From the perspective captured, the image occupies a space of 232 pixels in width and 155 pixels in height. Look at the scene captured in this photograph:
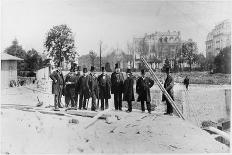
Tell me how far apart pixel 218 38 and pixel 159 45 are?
1.04 m

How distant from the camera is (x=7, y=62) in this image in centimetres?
581

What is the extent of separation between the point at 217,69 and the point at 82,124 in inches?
117

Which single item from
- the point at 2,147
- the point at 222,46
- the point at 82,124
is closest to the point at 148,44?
the point at 222,46

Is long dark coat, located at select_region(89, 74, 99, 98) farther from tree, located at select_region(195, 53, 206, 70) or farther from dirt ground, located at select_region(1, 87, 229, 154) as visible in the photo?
tree, located at select_region(195, 53, 206, 70)

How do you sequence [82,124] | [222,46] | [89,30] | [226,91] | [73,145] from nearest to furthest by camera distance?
[73,145] → [82,124] → [89,30] → [222,46] → [226,91]

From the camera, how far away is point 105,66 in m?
6.13

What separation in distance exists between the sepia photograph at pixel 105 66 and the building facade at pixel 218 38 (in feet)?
0.06

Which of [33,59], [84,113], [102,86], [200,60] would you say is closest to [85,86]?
[102,86]

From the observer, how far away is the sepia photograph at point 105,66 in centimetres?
486

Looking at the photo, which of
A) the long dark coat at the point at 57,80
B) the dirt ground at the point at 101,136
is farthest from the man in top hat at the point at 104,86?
the dirt ground at the point at 101,136

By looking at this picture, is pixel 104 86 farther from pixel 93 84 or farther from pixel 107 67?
pixel 107 67

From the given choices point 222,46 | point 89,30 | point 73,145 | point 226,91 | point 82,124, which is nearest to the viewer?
point 73,145

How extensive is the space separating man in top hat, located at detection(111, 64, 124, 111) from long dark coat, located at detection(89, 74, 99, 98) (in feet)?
1.11

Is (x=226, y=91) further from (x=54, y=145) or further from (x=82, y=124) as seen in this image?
(x=54, y=145)
